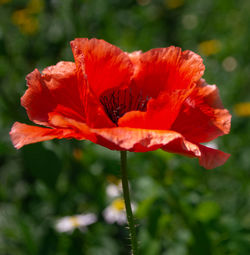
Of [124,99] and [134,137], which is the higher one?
[124,99]

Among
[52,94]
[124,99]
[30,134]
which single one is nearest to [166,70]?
[124,99]

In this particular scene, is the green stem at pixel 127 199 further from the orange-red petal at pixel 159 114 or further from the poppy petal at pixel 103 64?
the poppy petal at pixel 103 64

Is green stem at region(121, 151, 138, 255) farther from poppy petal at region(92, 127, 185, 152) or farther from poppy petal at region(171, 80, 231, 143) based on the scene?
poppy petal at region(171, 80, 231, 143)

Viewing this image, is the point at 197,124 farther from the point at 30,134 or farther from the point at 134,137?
the point at 30,134

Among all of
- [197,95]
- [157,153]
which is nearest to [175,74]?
[197,95]

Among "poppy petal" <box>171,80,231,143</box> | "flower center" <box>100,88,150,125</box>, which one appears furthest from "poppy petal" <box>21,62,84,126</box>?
"poppy petal" <box>171,80,231,143</box>

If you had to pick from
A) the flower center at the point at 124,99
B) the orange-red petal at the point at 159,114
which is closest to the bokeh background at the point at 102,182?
the flower center at the point at 124,99
